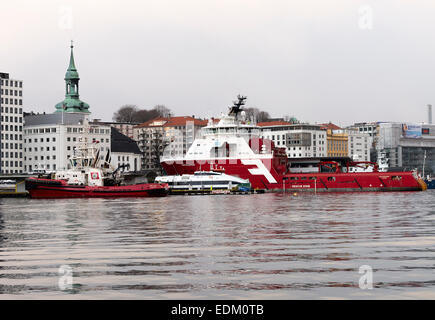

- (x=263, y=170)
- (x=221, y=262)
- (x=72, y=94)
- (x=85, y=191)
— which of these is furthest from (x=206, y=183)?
(x=72, y=94)

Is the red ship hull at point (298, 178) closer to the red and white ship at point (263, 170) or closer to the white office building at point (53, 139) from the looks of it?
the red and white ship at point (263, 170)

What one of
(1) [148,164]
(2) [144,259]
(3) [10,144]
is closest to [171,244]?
(2) [144,259]

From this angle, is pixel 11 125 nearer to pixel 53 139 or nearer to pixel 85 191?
pixel 53 139

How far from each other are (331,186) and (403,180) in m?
11.0

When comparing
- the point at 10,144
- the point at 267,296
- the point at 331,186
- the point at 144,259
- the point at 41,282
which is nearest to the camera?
the point at 267,296

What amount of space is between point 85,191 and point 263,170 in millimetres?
29435

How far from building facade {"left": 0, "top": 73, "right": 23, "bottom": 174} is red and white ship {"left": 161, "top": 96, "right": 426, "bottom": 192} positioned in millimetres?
69529

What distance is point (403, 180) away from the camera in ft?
337

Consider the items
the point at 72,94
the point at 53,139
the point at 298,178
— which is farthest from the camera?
the point at 72,94

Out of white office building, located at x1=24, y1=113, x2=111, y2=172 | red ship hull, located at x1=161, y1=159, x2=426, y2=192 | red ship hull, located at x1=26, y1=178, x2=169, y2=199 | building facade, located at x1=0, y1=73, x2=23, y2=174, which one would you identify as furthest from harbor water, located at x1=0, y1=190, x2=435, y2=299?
building facade, located at x1=0, y1=73, x2=23, y2=174

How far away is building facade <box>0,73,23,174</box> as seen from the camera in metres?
161

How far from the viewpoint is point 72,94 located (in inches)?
7584

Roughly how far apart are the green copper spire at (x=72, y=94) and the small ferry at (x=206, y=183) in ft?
317
